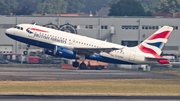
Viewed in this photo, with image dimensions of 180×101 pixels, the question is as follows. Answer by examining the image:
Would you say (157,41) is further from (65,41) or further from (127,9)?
(127,9)

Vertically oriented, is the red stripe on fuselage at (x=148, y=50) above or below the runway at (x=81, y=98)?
above

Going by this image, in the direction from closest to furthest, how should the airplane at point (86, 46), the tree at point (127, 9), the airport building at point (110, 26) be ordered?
1. the airplane at point (86, 46)
2. the airport building at point (110, 26)
3. the tree at point (127, 9)

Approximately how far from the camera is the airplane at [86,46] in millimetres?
74688

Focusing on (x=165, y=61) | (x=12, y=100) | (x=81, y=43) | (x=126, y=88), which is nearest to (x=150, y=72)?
(x=165, y=61)

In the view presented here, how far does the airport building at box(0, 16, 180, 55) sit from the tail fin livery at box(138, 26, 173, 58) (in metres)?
44.1

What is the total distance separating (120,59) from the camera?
7738cm

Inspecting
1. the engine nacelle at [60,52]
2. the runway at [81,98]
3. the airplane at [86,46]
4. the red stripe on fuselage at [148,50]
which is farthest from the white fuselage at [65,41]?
the runway at [81,98]

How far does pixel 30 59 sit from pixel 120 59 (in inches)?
1063

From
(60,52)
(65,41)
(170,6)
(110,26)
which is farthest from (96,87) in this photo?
(170,6)

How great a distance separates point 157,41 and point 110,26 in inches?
1829

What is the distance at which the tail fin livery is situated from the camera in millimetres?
76562

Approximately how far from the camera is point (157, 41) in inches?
3027

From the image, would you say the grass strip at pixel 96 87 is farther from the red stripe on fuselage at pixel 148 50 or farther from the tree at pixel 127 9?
the tree at pixel 127 9

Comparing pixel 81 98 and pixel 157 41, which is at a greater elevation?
pixel 157 41
